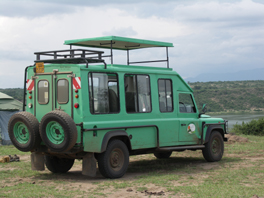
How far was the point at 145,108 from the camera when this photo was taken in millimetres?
9852

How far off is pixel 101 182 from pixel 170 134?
2451mm

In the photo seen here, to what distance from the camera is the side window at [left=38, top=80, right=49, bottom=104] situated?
9055 millimetres

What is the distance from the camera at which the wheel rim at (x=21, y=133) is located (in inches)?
352

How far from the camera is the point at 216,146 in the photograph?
11.8m

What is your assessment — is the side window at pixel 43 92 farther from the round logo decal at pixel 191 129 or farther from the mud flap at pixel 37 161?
the round logo decal at pixel 191 129

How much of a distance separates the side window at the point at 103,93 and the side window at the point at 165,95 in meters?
1.45

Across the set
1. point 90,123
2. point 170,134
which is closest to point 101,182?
point 90,123

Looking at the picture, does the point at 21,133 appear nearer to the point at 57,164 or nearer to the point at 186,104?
the point at 57,164

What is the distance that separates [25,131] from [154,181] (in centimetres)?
280

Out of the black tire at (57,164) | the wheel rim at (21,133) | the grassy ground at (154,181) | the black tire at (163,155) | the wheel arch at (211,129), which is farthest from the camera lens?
the black tire at (163,155)

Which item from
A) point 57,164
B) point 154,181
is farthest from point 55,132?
point 154,181

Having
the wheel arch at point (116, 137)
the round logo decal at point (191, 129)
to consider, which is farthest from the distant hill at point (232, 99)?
the wheel arch at point (116, 137)

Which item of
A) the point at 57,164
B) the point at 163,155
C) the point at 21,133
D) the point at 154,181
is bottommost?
the point at 154,181

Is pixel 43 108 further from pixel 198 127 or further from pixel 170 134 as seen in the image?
pixel 198 127
